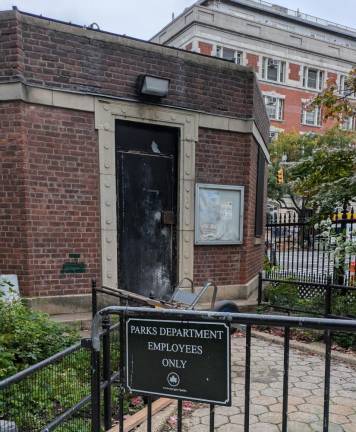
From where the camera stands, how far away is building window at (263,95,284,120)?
39.7 metres

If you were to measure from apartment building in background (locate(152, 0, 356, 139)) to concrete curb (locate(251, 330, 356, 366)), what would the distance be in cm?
3295

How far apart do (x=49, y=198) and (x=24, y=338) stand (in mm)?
2558

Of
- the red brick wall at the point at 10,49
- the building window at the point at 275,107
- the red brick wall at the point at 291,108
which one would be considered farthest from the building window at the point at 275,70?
the red brick wall at the point at 10,49

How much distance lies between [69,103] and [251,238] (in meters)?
4.20

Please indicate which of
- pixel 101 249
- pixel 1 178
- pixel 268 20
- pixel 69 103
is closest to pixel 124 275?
pixel 101 249

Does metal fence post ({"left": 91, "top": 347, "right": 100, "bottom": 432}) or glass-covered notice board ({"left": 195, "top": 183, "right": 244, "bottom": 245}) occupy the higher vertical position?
glass-covered notice board ({"left": 195, "top": 183, "right": 244, "bottom": 245})

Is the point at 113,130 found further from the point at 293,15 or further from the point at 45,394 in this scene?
the point at 293,15

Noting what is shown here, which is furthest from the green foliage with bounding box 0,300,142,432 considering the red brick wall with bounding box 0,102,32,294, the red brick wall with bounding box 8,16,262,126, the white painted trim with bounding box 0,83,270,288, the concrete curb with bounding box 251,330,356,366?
the red brick wall with bounding box 8,16,262,126

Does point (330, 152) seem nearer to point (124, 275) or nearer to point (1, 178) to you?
point (124, 275)

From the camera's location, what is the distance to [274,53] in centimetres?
3953

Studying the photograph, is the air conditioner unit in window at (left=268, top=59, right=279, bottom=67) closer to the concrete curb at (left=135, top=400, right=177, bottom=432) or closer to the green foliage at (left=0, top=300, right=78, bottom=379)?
the green foliage at (left=0, top=300, right=78, bottom=379)

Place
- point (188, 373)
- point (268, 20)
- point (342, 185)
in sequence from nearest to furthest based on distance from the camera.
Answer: point (188, 373) < point (342, 185) < point (268, 20)

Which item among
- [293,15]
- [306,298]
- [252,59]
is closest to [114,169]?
[306,298]

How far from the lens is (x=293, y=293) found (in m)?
7.36
